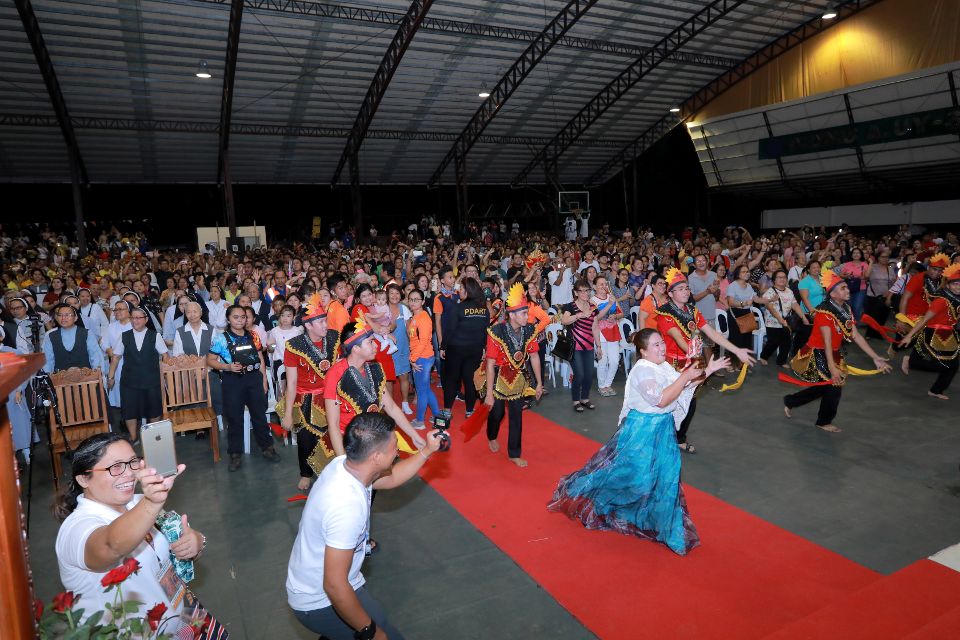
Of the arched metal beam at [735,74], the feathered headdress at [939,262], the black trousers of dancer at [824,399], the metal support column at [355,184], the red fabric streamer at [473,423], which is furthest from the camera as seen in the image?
the metal support column at [355,184]

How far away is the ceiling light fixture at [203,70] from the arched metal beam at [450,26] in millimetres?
A: 2184

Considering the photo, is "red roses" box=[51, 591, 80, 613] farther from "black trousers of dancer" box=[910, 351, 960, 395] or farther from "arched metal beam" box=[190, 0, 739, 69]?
"arched metal beam" box=[190, 0, 739, 69]

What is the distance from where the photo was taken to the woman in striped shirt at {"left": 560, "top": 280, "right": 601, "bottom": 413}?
6.73 m

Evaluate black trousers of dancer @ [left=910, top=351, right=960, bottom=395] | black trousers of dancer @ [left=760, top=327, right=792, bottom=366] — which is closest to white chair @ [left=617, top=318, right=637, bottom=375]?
black trousers of dancer @ [left=760, top=327, right=792, bottom=366]

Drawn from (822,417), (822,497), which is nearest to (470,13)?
(822,417)

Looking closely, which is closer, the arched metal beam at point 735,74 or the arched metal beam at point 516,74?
the arched metal beam at point 516,74

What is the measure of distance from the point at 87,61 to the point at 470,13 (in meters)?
9.39

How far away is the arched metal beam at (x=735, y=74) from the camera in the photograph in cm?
1841

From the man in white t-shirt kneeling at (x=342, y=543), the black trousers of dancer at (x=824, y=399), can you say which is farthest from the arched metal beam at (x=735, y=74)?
the man in white t-shirt kneeling at (x=342, y=543)

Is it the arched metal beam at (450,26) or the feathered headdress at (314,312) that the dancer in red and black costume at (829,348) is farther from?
the arched metal beam at (450,26)

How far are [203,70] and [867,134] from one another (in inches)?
740

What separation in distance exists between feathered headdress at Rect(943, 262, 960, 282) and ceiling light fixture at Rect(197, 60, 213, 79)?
618 inches

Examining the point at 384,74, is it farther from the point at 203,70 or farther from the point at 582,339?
the point at 582,339

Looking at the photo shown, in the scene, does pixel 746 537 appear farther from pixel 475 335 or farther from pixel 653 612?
pixel 475 335
